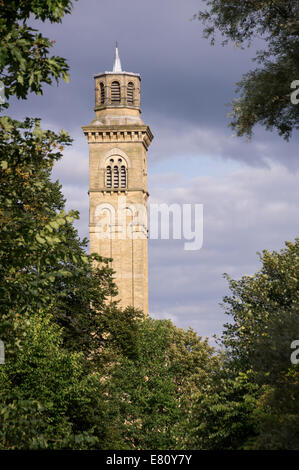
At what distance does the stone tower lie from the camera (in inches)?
3273

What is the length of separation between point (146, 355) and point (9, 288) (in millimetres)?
43060

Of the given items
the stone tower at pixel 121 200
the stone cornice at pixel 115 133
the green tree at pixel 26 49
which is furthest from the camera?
the stone cornice at pixel 115 133

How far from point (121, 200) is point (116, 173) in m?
3.43

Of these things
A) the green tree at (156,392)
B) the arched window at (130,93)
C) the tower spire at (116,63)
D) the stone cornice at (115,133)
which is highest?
the tower spire at (116,63)

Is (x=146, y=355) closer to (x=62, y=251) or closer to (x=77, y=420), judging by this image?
(x=77, y=420)

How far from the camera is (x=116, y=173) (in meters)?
85.2

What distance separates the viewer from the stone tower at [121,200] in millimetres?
83125

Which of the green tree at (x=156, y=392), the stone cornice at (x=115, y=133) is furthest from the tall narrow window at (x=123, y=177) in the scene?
the green tree at (x=156, y=392)

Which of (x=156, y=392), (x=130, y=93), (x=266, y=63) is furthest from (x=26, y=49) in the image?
(x=130, y=93)

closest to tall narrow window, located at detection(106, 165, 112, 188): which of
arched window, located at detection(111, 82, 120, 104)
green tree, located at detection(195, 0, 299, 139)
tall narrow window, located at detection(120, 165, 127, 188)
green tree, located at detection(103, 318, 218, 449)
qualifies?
tall narrow window, located at detection(120, 165, 127, 188)

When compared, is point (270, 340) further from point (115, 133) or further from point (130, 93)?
point (130, 93)

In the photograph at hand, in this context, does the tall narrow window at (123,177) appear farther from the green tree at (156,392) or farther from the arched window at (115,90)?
the green tree at (156,392)

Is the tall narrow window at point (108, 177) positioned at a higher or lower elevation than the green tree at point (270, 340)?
higher
